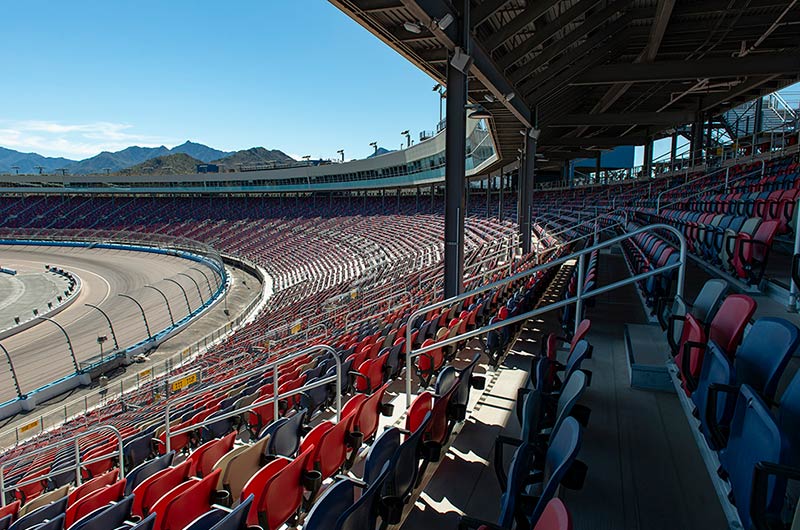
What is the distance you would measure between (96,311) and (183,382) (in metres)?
18.3

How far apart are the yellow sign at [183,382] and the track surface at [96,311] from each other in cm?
883

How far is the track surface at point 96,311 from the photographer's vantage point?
1866 cm

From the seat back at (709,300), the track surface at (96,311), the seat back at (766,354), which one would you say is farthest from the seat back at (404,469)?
the track surface at (96,311)

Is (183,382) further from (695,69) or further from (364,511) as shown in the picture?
(695,69)

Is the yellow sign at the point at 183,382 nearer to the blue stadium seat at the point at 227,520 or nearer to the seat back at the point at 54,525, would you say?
the seat back at the point at 54,525

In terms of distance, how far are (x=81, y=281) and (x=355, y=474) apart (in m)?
38.3

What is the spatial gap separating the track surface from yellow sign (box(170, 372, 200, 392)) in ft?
29.0

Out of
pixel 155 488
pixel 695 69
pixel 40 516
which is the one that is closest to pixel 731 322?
pixel 155 488

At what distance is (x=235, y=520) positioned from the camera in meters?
2.41

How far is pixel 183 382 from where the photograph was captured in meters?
11.6

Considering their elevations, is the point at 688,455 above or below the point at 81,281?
above

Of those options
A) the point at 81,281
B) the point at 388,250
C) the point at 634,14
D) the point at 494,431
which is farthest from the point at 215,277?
the point at 494,431

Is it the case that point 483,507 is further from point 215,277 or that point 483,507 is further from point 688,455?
point 215,277

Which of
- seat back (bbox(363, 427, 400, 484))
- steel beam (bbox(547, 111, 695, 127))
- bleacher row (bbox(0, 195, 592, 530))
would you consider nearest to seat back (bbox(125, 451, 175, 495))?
bleacher row (bbox(0, 195, 592, 530))
